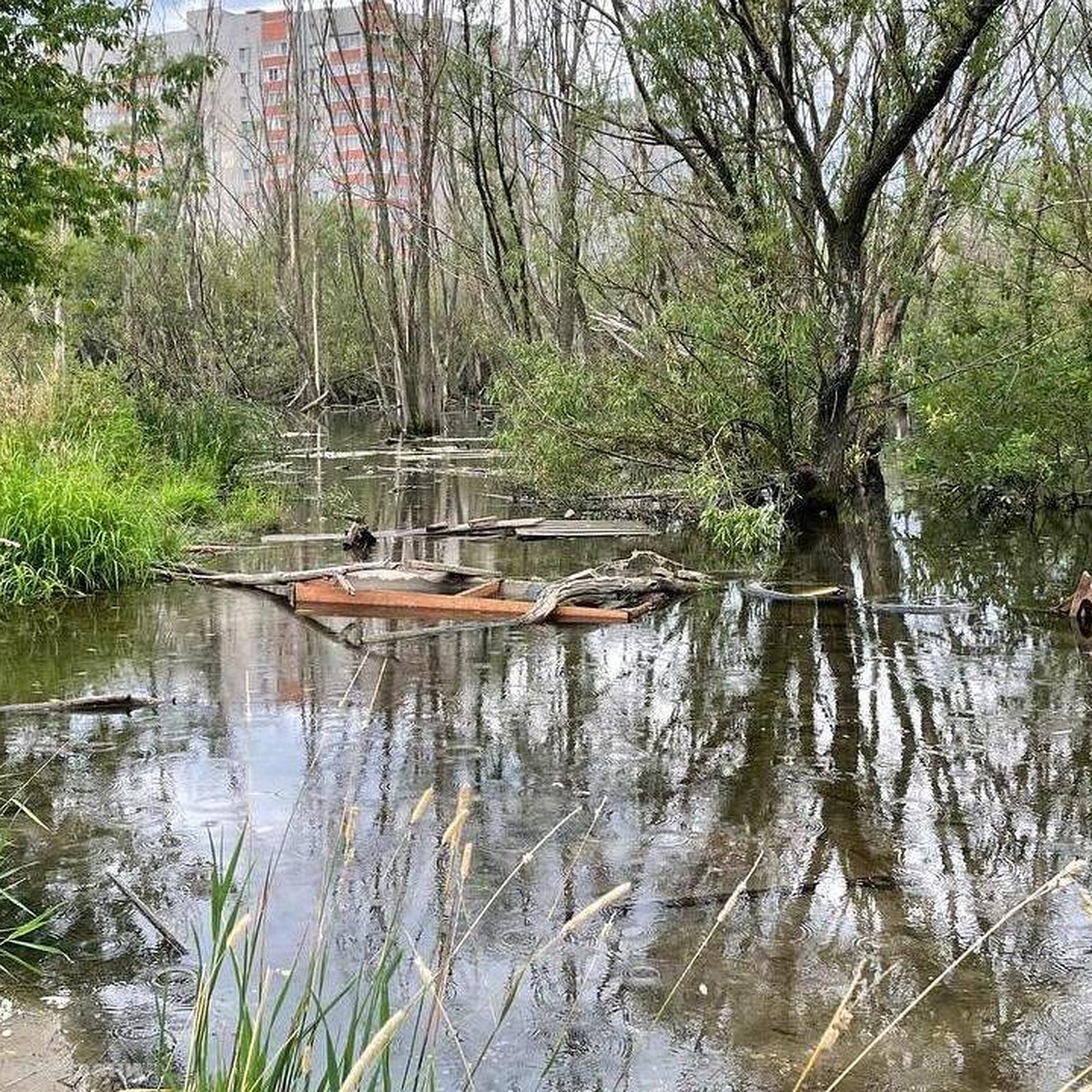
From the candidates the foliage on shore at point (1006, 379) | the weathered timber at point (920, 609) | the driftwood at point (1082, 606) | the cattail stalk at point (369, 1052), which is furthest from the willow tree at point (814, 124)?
the cattail stalk at point (369, 1052)

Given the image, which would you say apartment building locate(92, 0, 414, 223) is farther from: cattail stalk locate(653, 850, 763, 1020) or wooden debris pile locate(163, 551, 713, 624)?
cattail stalk locate(653, 850, 763, 1020)

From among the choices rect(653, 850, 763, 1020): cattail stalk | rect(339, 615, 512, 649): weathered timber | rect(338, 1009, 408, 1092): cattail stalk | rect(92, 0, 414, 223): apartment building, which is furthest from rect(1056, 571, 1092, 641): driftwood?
rect(92, 0, 414, 223): apartment building

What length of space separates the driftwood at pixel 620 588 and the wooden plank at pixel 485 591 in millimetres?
378

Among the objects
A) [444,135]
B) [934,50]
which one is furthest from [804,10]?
[444,135]

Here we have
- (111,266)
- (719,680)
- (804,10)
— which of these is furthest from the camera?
(111,266)

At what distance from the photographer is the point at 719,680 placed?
6.90 meters

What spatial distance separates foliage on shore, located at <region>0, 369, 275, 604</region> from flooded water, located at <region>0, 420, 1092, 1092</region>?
0.58 metres

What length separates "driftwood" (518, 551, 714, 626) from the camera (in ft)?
27.9

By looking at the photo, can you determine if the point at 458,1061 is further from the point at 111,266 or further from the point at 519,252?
the point at 111,266

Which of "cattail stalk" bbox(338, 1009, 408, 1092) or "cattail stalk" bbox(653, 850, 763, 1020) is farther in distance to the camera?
"cattail stalk" bbox(653, 850, 763, 1020)

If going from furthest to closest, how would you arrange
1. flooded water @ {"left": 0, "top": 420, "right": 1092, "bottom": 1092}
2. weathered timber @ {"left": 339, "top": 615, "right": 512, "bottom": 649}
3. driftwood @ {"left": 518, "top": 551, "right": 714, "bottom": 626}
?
1. driftwood @ {"left": 518, "top": 551, "right": 714, "bottom": 626}
2. weathered timber @ {"left": 339, "top": 615, "right": 512, "bottom": 649}
3. flooded water @ {"left": 0, "top": 420, "right": 1092, "bottom": 1092}

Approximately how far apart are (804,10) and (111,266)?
95.9ft

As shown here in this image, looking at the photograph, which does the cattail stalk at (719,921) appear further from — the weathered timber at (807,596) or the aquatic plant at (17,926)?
the weathered timber at (807,596)

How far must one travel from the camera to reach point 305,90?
29.8m
